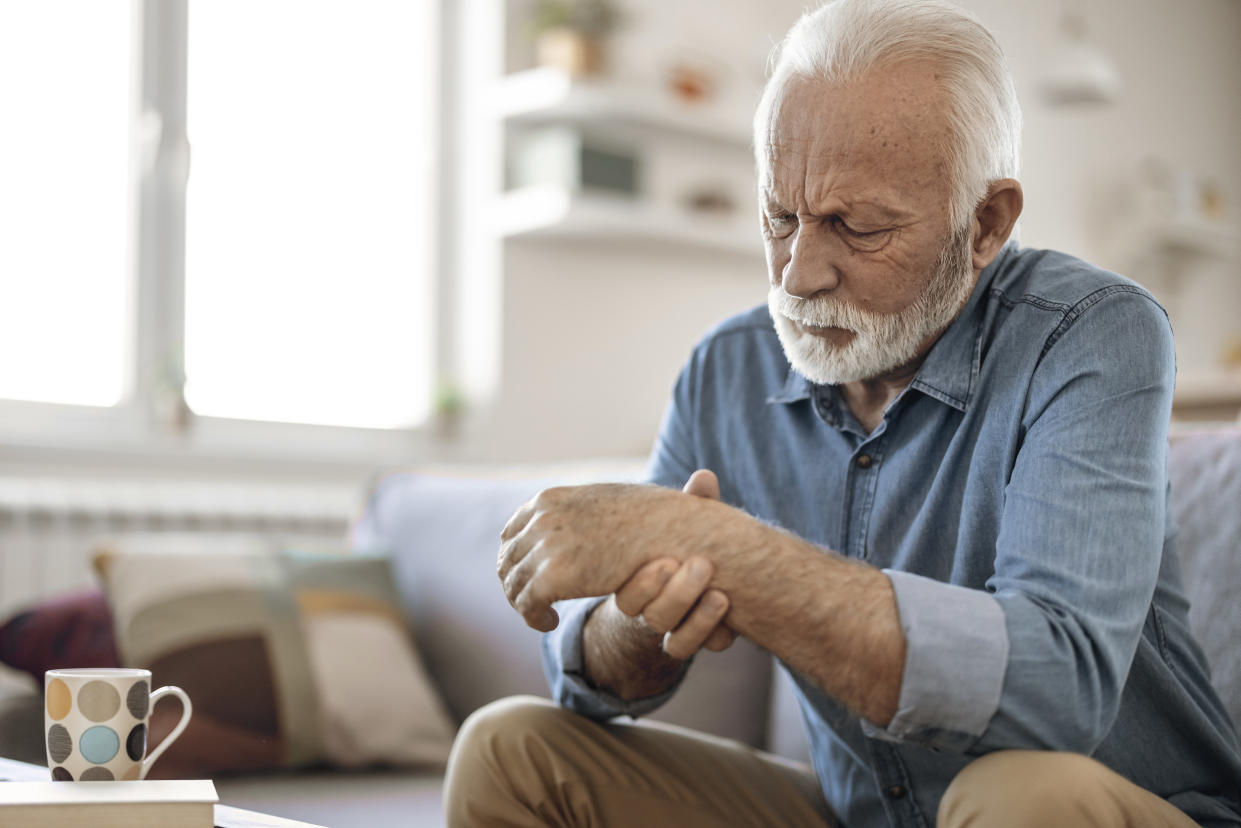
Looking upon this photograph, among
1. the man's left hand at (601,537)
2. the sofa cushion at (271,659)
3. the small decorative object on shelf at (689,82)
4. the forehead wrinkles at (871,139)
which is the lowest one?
the sofa cushion at (271,659)

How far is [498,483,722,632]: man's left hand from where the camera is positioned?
99cm

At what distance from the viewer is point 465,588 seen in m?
2.11

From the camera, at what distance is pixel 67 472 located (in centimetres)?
304

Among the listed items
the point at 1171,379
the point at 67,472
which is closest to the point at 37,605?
the point at 67,472

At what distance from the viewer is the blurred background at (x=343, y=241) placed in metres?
3.13

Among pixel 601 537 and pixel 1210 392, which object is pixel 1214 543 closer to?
pixel 601 537

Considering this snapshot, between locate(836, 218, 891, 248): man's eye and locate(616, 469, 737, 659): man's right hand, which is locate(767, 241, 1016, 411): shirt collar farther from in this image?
locate(616, 469, 737, 659): man's right hand

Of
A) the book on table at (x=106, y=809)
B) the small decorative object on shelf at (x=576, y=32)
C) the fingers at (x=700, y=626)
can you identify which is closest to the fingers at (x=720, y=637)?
the fingers at (x=700, y=626)

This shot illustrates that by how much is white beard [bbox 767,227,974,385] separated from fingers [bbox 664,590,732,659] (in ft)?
1.05

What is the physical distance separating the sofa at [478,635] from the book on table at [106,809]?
2.55 ft

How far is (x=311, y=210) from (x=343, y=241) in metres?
0.13

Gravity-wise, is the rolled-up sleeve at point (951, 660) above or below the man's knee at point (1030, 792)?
above

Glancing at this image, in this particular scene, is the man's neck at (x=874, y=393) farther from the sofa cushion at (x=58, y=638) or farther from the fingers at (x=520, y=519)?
the sofa cushion at (x=58, y=638)

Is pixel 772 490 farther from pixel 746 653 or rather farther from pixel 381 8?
pixel 381 8
